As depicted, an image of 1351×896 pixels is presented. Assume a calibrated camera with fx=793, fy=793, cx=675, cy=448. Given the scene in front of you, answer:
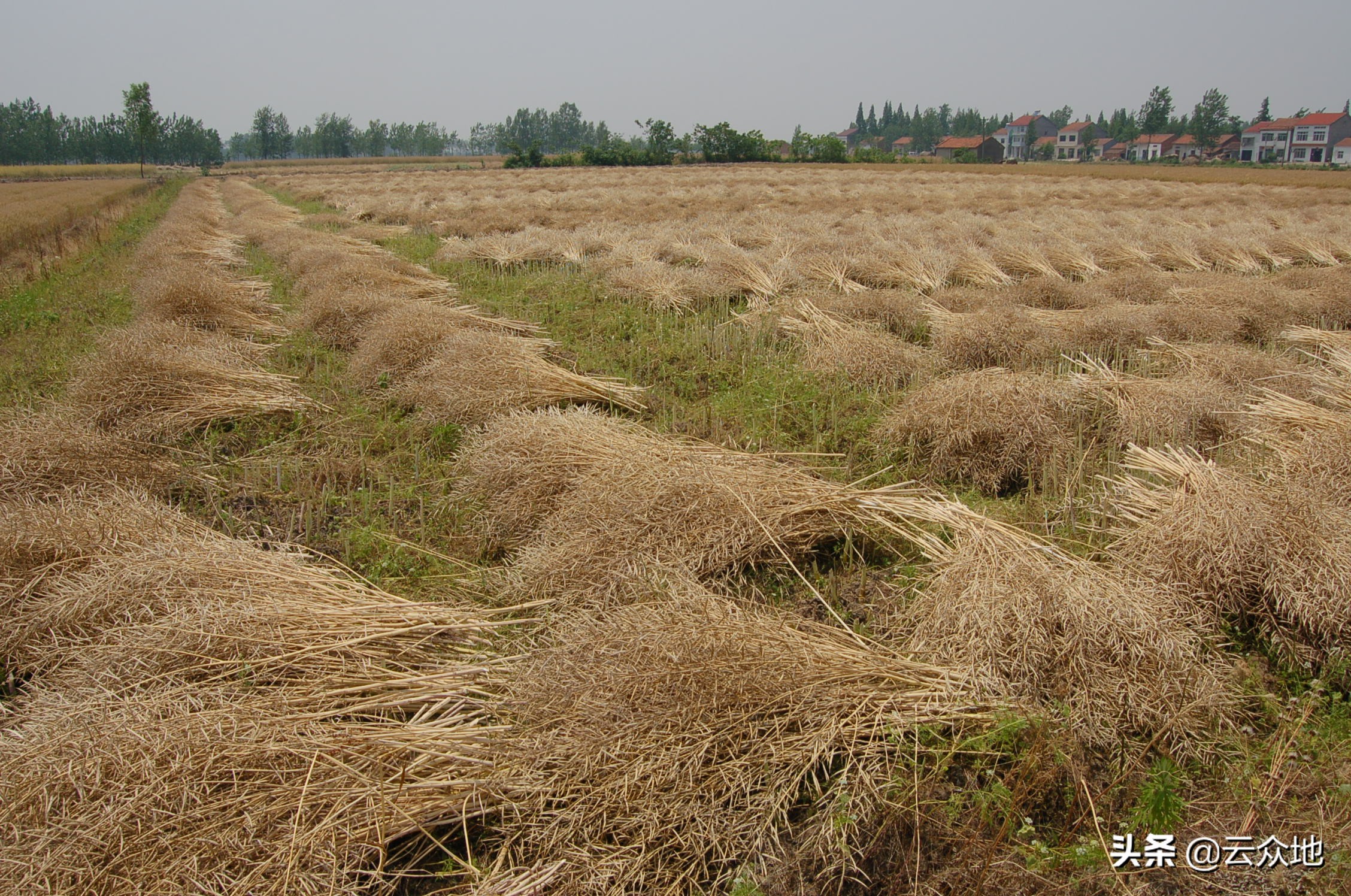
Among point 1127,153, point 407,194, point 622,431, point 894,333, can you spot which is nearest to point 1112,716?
point 622,431

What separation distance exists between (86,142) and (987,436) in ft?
432

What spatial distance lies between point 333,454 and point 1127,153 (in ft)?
420

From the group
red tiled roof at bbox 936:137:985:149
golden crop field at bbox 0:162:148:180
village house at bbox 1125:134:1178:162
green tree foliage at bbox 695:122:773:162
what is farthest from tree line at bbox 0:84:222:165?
village house at bbox 1125:134:1178:162

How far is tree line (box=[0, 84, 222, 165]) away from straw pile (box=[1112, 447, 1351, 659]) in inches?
4519

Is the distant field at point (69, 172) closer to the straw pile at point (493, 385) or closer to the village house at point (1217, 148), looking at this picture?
the straw pile at point (493, 385)

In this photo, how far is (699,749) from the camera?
2.44 m

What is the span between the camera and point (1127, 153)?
10881 cm

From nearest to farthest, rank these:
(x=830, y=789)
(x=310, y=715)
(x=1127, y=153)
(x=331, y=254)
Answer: (x=830, y=789) → (x=310, y=715) → (x=331, y=254) → (x=1127, y=153)

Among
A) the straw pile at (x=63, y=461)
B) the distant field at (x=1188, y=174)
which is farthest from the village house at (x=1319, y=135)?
the straw pile at (x=63, y=461)

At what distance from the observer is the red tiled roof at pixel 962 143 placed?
3856 inches

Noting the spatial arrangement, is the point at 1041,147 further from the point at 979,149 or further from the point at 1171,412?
the point at 1171,412

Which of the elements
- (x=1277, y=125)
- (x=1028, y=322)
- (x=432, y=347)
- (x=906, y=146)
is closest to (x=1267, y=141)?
(x=1277, y=125)

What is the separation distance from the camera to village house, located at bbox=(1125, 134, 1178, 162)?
104m

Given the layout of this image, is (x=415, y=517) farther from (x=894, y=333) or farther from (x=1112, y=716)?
(x=894, y=333)
